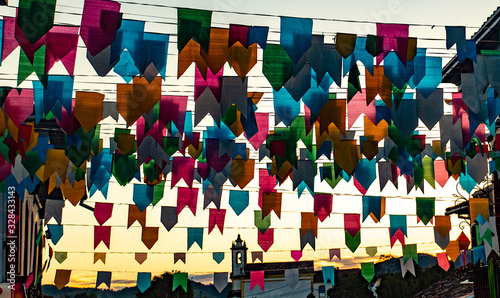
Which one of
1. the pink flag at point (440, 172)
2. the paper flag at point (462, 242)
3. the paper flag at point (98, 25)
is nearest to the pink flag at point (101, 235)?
the pink flag at point (440, 172)

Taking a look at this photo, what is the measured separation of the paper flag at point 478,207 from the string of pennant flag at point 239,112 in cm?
3

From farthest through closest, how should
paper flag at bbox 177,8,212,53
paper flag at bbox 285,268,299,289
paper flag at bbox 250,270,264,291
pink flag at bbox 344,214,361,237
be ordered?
paper flag at bbox 285,268,299,289, paper flag at bbox 250,270,264,291, pink flag at bbox 344,214,361,237, paper flag at bbox 177,8,212,53

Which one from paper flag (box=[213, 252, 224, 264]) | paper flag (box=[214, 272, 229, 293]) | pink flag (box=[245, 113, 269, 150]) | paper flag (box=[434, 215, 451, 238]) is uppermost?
pink flag (box=[245, 113, 269, 150])

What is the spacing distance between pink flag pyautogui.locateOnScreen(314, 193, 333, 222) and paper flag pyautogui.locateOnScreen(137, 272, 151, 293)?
12.0ft

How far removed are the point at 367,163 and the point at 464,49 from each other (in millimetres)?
3322

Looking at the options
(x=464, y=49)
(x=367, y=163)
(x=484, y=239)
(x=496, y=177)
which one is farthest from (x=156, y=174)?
(x=496, y=177)

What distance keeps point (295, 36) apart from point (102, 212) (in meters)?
6.17

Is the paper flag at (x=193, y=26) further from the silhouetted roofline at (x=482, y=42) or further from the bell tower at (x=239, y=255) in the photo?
the bell tower at (x=239, y=255)

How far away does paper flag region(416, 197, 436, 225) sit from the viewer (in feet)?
35.7

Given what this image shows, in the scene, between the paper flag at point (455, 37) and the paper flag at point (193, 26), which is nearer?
the paper flag at point (193, 26)

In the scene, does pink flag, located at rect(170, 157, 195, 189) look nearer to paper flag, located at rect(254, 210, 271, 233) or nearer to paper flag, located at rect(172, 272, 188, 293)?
paper flag, located at rect(254, 210, 271, 233)

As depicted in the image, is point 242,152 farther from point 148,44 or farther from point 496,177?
point 496,177

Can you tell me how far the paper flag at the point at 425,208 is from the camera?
10.9 meters

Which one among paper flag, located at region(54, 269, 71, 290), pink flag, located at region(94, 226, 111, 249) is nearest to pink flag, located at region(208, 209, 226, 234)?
pink flag, located at region(94, 226, 111, 249)
